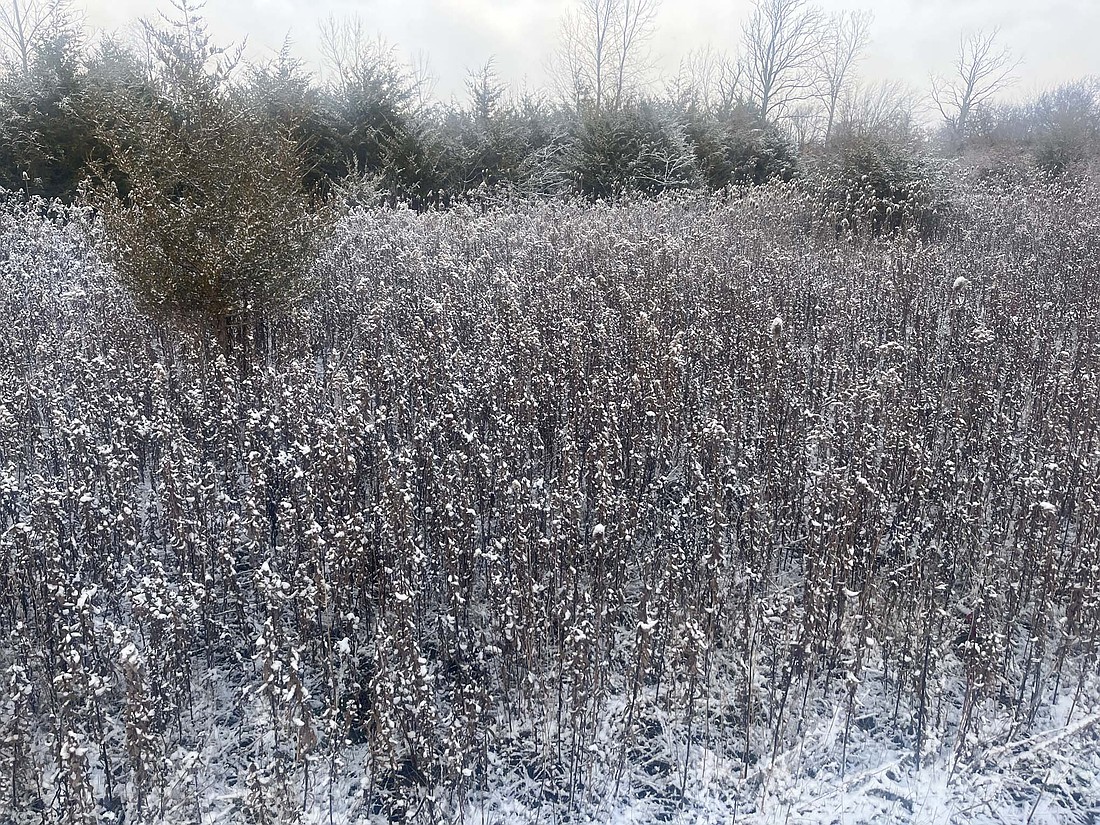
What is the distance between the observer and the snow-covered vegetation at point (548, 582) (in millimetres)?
3023

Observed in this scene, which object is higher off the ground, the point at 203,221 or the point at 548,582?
the point at 203,221

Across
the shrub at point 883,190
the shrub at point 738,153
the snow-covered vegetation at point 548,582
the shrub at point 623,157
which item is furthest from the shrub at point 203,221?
the shrub at point 738,153

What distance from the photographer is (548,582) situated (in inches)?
149

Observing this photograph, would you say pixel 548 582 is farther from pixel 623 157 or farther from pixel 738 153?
pixel 738 153

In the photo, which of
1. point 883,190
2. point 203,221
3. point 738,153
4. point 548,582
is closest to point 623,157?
point 738,153

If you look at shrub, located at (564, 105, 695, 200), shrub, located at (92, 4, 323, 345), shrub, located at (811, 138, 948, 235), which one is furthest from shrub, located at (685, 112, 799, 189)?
shrub, located at (92, 4, 323, 345)

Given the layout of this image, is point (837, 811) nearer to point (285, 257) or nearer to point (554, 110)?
point (285, 257)

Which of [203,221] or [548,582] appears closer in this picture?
[548,582]

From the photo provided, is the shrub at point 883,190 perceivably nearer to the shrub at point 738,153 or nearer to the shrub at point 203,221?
the shrub at point 738,153

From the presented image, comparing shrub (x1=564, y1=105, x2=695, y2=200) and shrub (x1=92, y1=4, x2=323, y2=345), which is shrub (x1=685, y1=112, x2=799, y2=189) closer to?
shrub (x1=564, y1=105, x2=695, y2=200)

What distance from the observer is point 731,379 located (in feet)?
18.9

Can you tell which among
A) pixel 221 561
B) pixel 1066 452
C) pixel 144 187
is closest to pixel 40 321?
pixel 144 187

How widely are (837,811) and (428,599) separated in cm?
220

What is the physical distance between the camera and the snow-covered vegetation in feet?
9.92
